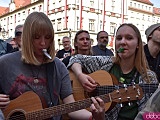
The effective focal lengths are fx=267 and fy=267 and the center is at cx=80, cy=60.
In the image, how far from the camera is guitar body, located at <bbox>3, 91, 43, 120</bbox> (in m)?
2.26

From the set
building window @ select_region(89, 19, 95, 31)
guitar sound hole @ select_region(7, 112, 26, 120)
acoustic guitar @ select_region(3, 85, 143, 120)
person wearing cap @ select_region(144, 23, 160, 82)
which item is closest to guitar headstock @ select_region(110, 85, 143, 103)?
acoustic guitar @ select_region(3, 85, 143, 120)

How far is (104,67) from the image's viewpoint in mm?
2844

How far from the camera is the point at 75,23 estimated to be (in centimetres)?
3788

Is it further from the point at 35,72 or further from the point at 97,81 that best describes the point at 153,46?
the point at 35,72

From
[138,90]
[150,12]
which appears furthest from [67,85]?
[150,12]

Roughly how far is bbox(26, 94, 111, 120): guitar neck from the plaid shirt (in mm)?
173

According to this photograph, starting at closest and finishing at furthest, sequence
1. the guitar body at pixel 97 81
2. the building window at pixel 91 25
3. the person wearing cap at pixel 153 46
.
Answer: the guitar body at pixel 97 81 < the person wearing cap at pixel 153 46 < the building window at pixel 91 25

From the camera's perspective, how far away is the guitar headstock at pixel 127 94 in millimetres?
2383

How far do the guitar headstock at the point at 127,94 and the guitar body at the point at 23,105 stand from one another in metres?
0.69

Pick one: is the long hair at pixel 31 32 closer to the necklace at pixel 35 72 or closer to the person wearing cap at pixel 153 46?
the necklace at pixel 35 72

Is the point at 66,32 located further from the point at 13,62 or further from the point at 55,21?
the point at 13,62

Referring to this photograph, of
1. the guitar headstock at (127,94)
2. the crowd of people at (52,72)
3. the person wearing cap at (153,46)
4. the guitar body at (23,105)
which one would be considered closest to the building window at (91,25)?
the person wearing cap at (153,46)

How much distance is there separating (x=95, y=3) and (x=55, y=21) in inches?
267

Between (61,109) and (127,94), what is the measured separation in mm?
608
